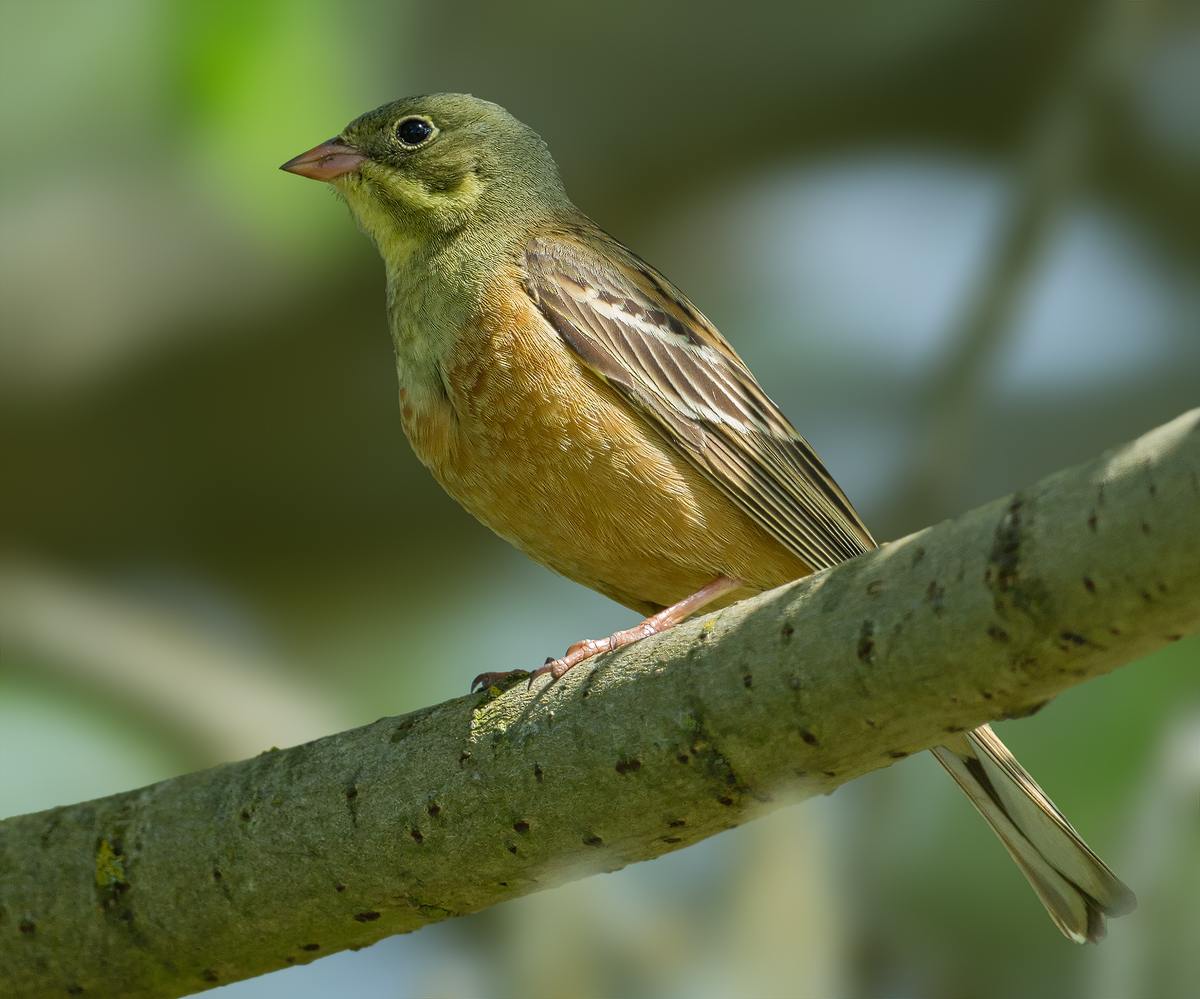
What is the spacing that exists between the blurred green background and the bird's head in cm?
140

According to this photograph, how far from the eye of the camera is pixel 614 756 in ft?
8.36

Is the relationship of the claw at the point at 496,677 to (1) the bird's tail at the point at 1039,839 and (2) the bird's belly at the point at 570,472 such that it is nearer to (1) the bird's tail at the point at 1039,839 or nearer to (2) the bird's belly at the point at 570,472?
(2) the bird's belly at the point at 570,472

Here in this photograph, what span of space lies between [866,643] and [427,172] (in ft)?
10.3

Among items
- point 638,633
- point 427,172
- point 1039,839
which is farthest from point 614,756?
point 427,172

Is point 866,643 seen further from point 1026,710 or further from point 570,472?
point 570,472

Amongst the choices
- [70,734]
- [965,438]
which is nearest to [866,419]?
[965,438]

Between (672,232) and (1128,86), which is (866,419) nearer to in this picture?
(672,232)

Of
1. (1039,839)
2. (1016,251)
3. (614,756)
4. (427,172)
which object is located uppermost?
(427,172)

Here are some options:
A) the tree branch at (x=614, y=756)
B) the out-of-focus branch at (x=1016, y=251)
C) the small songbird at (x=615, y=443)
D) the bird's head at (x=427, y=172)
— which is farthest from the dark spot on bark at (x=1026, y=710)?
the out-of-focus branch at (x=1016, y=251)

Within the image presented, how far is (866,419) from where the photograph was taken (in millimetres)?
7734

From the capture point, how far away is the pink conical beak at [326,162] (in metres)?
4.56

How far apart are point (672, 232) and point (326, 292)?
2224 mm

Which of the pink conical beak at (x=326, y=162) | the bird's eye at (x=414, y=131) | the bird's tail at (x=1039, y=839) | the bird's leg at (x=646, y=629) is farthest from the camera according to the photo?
the bird's eye at (x=414, y=131)

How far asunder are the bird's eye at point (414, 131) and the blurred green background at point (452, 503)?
142 centimetres
